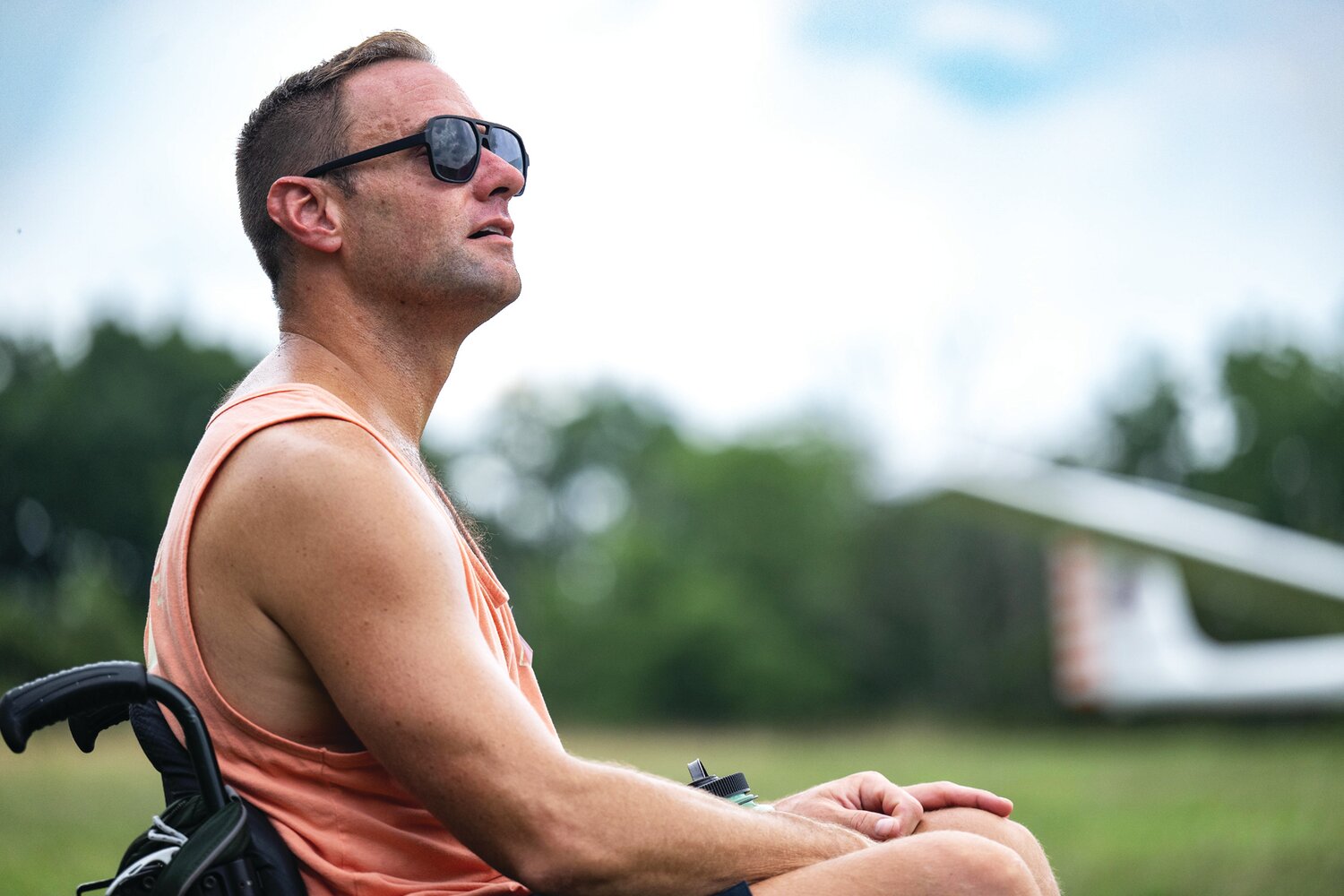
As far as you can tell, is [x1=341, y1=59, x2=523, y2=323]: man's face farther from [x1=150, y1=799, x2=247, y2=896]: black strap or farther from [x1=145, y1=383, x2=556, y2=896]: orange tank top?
[x1=150, y1=799, x2=247, y2=896]: black strap

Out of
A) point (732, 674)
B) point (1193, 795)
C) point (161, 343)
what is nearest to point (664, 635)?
point (732, 674)

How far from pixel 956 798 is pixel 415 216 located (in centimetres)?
148

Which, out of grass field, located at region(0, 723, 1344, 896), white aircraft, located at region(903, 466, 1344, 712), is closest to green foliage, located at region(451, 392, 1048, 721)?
white aircraft, located at region(903, 466, 1344, 712)

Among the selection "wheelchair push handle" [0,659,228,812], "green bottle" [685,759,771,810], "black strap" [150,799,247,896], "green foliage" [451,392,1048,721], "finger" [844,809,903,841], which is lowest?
"green foliage" [451,392,1048,721]

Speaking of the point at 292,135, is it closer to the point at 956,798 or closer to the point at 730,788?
the point at 730,788

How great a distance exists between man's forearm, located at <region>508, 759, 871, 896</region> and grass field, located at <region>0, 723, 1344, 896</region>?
16.6 feet

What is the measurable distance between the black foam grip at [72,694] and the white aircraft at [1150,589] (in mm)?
24792

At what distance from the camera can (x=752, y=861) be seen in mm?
1837

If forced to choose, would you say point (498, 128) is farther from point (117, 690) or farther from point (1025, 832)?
point (1025, 832)

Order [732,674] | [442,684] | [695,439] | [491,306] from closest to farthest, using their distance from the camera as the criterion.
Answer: [442,684] → [491,306] → [732,674] → [695,439]

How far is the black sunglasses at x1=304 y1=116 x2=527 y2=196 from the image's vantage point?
8.00 feet

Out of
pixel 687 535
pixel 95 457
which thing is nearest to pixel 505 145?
pixel 95 457

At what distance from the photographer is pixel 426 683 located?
171 centimetres

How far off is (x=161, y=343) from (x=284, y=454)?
37464 millimetres
